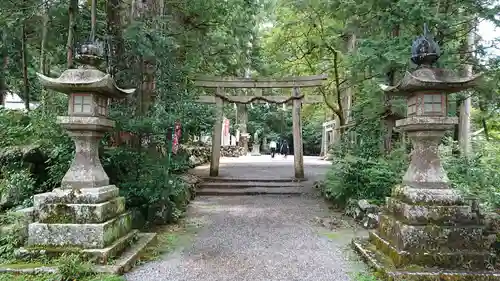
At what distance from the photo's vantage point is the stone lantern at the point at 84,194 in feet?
11.8

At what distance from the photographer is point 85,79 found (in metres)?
3.84

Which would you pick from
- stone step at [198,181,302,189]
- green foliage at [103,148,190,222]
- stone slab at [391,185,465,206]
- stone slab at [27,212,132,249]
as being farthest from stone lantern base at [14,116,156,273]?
stone step at [198,181,302,189]

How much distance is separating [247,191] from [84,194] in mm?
5854

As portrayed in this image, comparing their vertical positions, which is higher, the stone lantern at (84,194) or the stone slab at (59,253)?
the stone lantern at (84,194)

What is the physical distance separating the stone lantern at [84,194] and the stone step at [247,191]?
496 cm

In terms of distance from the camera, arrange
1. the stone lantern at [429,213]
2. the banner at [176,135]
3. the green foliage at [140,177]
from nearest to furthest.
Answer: the stone lantern at [429,213] → the green foliage at [140,177] → the banner at [176,135]

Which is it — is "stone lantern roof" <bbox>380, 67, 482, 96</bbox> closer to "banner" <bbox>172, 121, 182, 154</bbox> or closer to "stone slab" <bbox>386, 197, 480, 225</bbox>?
"stone slab" <bbox>386, 197, 480, 225</bbox>

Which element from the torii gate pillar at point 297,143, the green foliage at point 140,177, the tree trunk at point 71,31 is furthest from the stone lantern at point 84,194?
the torii gate pillar at point 297,143

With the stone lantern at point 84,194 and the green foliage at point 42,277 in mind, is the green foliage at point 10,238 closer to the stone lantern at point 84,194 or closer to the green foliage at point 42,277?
the stone lantern at point 84,194

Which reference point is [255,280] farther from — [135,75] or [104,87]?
[135,75]

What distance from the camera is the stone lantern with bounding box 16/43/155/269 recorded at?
360 cm

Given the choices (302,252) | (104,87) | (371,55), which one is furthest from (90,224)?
(371,55)

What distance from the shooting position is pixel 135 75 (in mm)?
5820

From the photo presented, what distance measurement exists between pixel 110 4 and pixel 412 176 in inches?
226
